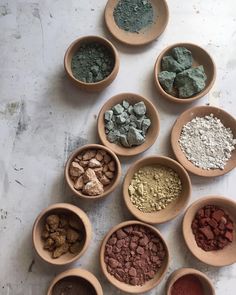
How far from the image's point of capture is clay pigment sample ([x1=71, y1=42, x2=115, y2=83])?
62.8 inches

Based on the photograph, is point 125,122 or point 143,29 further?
point 143,29

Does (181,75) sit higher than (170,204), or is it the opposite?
(181,75)

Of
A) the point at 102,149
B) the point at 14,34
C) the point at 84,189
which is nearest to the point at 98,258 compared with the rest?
the point at 84,189

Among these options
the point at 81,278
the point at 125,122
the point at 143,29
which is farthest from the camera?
the point at 143,29

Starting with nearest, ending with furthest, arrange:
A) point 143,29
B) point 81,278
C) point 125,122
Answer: point 81,278, point 125,122, point 143,29

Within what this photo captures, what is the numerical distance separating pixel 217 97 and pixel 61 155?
593 millimetres

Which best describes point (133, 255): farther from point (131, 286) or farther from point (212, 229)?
point (212, 229)

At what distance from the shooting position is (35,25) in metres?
1.67

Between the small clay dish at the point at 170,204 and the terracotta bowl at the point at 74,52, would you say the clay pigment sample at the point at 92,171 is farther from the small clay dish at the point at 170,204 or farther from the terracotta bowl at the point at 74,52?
the terracotta bowl at the point at 74,52

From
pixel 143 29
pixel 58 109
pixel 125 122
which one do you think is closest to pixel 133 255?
pixel 125 122

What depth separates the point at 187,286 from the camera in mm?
Result: 1491

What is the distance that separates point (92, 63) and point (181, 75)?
1.03 ft

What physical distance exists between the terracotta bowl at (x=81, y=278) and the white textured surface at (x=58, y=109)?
0.19ft

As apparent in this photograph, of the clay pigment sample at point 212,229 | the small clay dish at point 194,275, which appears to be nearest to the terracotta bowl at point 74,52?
the clay pigment sample at point 212,229
